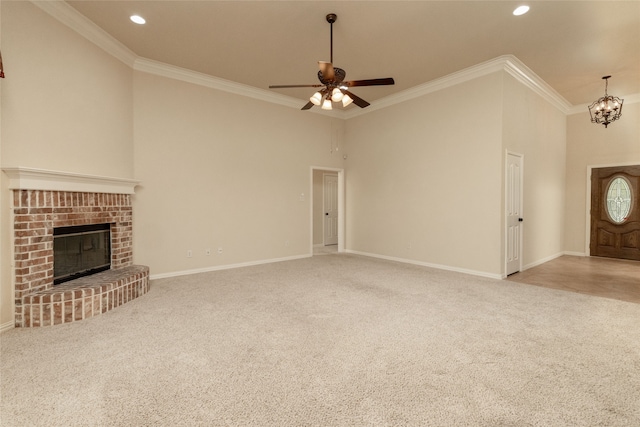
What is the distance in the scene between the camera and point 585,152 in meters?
6.63

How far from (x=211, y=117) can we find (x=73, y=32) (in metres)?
2.06

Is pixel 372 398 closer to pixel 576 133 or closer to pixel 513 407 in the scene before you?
pixel 513 407

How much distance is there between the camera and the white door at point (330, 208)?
8.12 m

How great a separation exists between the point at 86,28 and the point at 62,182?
192cm

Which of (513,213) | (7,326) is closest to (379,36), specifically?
(513,213)

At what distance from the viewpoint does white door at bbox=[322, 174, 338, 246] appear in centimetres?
812

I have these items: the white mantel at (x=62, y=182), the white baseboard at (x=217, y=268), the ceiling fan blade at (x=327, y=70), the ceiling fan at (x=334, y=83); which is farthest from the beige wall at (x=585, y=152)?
the white mantel at (x=62, y=182)

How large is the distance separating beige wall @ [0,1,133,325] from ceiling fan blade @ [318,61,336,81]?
2913mm

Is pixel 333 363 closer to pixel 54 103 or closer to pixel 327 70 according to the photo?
pixel 327 70

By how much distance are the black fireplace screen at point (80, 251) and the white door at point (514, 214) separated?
596cm

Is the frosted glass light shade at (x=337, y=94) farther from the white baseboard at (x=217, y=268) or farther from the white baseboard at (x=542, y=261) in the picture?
the white baseboard at (x=542, y=261)

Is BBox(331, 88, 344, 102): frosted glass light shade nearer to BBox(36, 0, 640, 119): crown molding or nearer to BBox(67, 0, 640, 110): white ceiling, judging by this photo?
BBox(67, 0, 640, 110): white ceiling

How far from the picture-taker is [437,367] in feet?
6.95

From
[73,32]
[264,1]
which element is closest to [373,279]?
[264,1]
